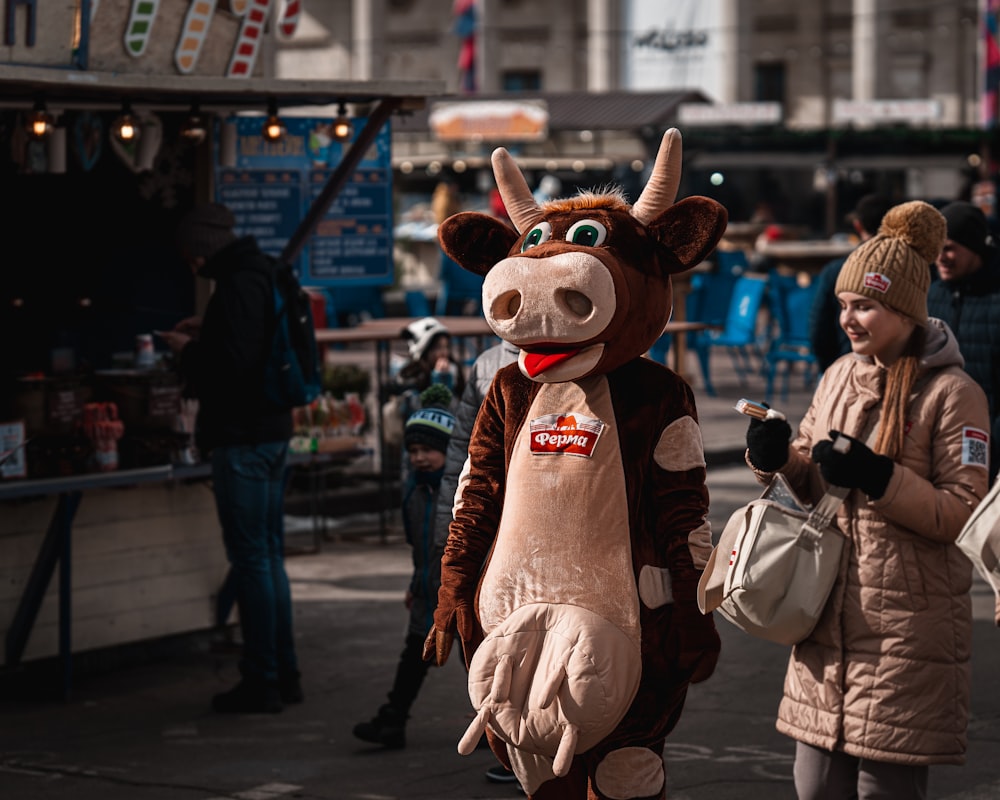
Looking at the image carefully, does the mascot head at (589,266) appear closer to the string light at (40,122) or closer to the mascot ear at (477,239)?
the mascot ear at (477,239)

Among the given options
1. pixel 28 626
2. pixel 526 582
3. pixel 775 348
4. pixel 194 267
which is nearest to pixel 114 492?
pixel 28 626

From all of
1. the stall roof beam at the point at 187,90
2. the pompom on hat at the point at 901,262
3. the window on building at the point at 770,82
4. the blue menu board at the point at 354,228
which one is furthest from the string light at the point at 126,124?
the window on building at the point at 770,82

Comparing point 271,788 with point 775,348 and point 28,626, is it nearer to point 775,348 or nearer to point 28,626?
point 28,626

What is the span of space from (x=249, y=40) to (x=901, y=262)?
177 inches

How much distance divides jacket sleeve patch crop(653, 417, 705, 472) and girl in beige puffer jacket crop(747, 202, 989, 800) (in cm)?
29

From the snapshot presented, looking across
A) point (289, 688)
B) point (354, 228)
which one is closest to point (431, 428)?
point (289, 688)

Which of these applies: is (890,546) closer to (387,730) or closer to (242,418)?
(387,730)

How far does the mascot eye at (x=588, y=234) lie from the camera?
4340 mm

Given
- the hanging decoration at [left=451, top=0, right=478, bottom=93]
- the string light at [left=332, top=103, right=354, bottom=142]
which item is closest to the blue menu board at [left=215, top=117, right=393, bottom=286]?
the string light at [left=332, top=103, right=354, bottom=142]

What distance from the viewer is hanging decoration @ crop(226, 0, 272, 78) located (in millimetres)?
8281

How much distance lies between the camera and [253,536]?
23.3 feet

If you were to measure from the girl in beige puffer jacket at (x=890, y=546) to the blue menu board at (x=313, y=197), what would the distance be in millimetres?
4119

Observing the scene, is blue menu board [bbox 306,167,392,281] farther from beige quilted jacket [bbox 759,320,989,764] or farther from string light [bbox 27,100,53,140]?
beige quilted jacket [bbox 759,320,989,764]

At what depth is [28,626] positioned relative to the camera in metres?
7.42
